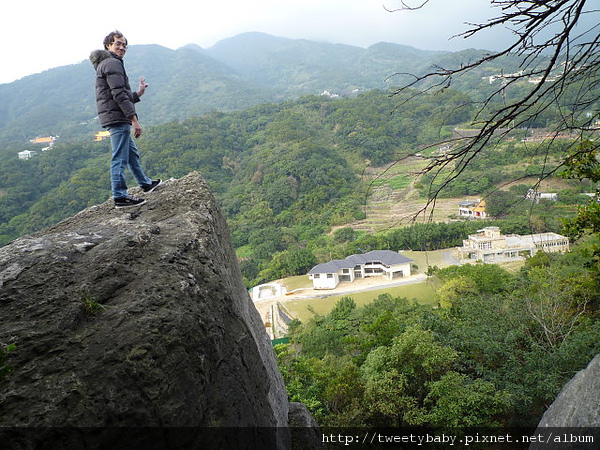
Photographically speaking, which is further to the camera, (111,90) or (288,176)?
(288,176)

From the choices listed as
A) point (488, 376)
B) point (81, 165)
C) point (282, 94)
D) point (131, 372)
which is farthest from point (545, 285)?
point (282, 94)

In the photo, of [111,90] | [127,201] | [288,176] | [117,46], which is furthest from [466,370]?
[288,176]

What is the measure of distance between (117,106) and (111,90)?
178mm

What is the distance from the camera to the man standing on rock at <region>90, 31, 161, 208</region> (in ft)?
9.74

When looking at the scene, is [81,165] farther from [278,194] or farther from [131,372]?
[131,372]

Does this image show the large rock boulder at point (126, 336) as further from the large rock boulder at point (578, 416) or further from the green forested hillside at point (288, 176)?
the green forested hillside at point (288, 176)

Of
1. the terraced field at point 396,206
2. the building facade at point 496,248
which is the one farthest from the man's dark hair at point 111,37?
the terraced field at point 396,206

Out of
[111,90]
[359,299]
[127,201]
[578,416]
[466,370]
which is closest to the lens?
[111,90]

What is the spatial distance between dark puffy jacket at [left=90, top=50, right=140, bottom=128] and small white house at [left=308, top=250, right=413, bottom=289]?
21.8m

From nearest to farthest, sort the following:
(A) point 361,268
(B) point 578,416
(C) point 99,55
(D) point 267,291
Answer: (C) point 99,55
(B) point 578,416
(D) point 267,291
(A) point 361,268

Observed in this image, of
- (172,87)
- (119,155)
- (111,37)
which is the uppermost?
(172,87)

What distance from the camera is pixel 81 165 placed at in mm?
45500

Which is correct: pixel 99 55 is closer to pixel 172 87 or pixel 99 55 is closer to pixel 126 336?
pixel 126 336

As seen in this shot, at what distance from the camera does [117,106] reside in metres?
3.14
